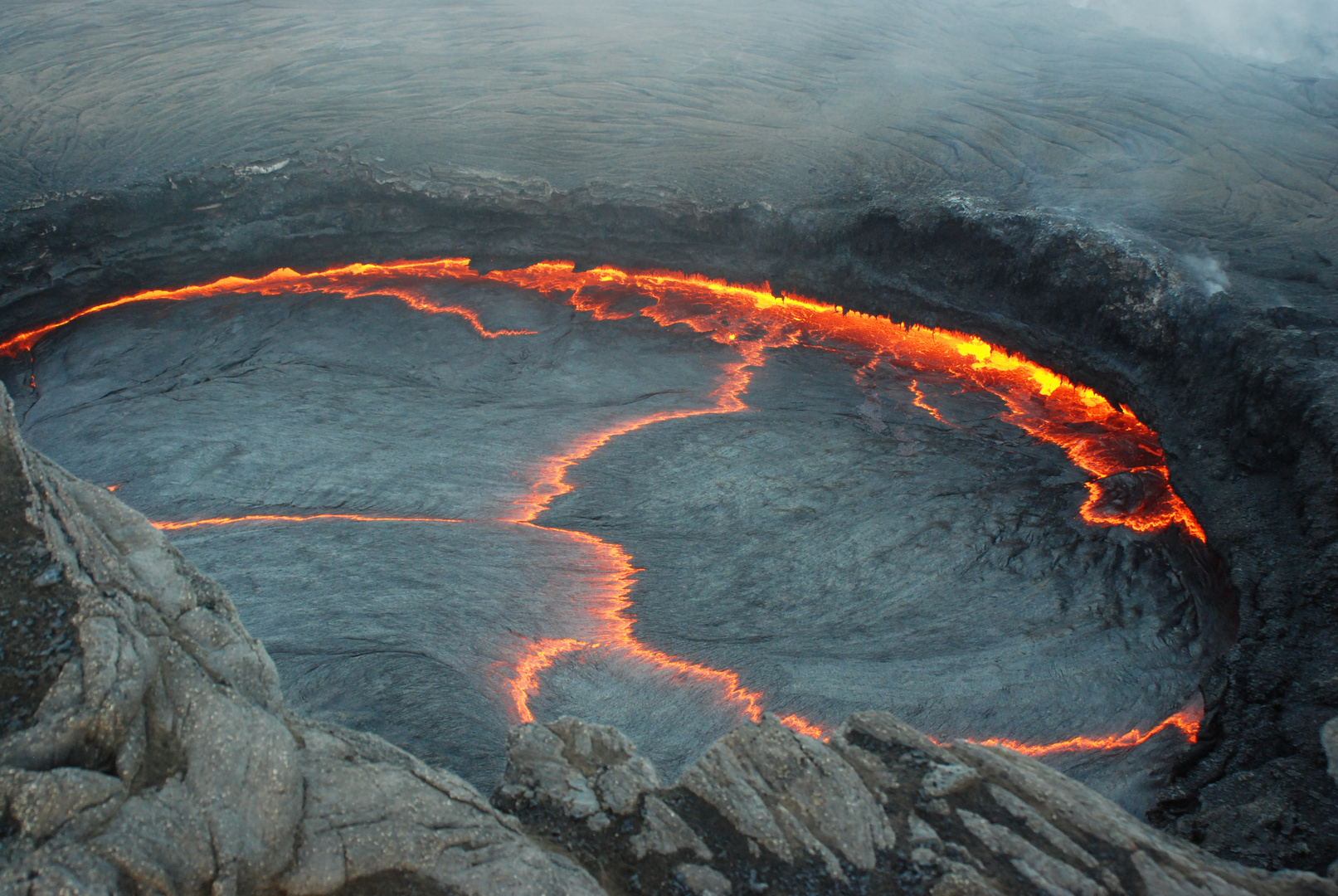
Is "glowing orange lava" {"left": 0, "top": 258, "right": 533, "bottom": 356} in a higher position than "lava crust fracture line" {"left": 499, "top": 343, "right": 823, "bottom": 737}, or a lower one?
higher

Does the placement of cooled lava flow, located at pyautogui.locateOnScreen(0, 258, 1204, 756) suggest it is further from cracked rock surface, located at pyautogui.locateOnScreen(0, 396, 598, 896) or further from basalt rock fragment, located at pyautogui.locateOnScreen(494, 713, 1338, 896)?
cracked rock surface, located at pyautogui.locateOnScreen(0, 396, 598, 896)

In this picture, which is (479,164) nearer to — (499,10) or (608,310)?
(608,310)

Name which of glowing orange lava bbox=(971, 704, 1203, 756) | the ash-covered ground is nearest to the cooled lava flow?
glowing orange lava bbox=(971, 704, 1203, 756)

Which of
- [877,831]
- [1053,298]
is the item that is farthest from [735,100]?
[877,831]

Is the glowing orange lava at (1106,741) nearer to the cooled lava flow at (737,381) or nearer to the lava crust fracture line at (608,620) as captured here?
the cooled lava flow at (737,381)

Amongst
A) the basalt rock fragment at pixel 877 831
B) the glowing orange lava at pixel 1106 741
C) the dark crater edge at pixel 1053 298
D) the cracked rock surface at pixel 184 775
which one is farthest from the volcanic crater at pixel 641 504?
the cracked rock surface at pixel 184 775
